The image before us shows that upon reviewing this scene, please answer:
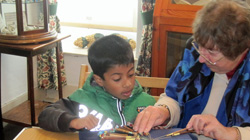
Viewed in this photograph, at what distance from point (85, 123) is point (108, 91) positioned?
0.92 feet

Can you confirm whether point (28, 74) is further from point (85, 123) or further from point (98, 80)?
point (85, 123)

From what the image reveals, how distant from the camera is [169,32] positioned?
1.91 m

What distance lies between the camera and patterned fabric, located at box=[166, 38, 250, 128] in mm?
1104

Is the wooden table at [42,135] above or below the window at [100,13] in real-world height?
below

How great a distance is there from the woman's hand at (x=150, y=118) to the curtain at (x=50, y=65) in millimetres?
1852

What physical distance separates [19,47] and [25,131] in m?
1.11

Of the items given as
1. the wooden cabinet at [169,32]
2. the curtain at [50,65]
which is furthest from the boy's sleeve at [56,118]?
the curtain at [50,65]

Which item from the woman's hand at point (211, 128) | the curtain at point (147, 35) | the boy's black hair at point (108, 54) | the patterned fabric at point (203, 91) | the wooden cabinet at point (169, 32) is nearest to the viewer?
the woman's hand at point (211, 128)

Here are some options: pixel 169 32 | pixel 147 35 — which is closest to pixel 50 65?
pixel 147 35

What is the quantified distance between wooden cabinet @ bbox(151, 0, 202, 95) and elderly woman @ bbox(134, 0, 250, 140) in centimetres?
59

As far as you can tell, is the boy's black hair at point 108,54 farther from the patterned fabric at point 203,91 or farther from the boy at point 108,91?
the patterned fabric at point 203,91

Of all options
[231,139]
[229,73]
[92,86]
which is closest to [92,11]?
[92,86]

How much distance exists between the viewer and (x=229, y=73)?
3.92ft

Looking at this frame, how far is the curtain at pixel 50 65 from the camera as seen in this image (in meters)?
2.77
